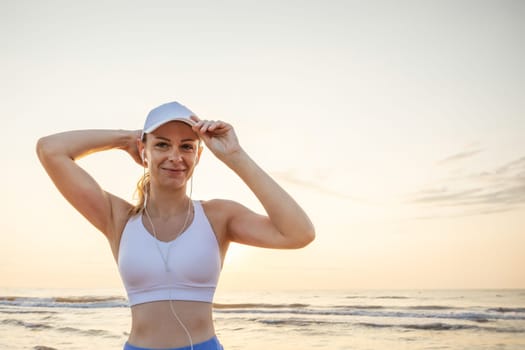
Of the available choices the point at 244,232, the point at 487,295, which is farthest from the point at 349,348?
the point at 487,295

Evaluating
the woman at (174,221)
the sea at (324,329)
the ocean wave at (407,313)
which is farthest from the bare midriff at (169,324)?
the ocean wave at (407,313)

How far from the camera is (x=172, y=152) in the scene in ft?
9.05

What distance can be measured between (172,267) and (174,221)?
0.28 meters

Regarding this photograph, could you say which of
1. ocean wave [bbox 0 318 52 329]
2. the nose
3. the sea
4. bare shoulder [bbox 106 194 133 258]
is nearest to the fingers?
the nose

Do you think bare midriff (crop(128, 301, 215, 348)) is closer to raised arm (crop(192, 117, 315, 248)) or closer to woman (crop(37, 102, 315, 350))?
woman (crop(37, 102, 315, 350))

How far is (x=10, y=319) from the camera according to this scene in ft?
53.9

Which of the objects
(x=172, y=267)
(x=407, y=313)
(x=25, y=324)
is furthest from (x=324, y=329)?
(x=172, y=267)

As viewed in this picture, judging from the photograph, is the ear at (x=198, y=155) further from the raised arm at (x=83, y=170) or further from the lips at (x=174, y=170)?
the raised arm at (x=83, y=170)

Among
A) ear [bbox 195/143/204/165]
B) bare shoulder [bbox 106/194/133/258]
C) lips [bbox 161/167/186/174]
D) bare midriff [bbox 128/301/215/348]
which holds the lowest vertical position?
bare midriff [bbox 128/301/215/348]

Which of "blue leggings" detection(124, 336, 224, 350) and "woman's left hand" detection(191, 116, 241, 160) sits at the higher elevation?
"woman's left hand" detection(191, 116, 241, 160)

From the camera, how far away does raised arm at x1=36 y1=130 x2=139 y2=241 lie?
2920 mm

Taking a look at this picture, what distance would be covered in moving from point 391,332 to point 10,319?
997 centimetres

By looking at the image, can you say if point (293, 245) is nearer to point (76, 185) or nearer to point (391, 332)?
point (76, 185)

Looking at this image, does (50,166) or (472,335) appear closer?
(50,166)
